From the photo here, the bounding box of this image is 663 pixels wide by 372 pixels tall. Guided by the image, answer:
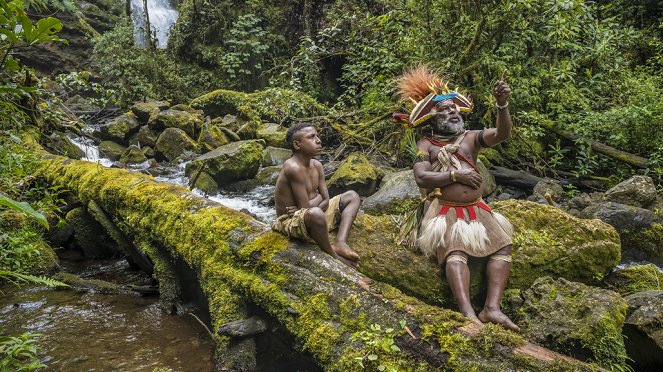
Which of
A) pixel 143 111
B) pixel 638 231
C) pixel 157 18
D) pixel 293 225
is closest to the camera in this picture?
pixel 293 225

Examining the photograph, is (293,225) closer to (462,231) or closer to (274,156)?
(462,231)

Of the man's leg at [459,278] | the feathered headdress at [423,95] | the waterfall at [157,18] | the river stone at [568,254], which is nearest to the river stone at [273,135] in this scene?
the feathered headdress at [423,95]

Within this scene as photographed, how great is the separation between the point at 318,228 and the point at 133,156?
9756mm

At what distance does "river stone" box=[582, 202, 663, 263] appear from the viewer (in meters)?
5.91

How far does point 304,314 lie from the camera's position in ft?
9.85

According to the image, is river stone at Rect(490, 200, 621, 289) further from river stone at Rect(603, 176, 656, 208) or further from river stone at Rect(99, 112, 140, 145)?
river stone at Rect(99, 112, 140, 145)

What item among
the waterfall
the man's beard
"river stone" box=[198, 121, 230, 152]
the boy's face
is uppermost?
the waterfall

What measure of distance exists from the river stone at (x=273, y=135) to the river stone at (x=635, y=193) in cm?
758

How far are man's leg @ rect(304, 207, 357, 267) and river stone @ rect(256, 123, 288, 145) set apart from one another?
329 inches

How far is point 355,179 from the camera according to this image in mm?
7992

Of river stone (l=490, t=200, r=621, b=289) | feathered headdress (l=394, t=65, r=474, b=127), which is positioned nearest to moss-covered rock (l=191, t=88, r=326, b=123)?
feathered headdress (l=394, t=65, r=474, b=127)

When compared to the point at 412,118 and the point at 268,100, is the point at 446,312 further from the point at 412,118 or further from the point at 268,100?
the point at 268,100

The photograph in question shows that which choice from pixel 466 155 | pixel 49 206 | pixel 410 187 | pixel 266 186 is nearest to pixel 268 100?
pixel 266 186

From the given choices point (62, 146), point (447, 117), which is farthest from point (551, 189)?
point (62, 146)
